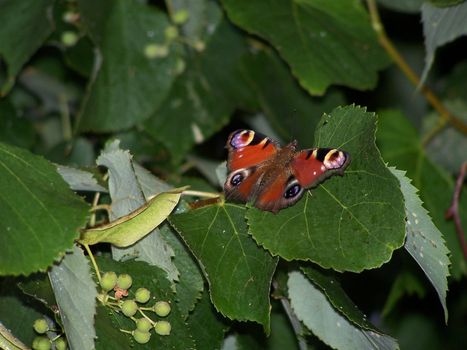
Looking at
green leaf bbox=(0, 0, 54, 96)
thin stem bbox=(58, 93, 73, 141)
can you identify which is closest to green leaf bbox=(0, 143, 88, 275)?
green leaf bbox=(0, 0, 54, 96)

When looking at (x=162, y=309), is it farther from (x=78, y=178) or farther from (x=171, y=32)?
(x=171, y=32)

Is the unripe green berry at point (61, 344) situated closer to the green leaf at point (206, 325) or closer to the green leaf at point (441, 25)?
the green leaf at point (206, 325)

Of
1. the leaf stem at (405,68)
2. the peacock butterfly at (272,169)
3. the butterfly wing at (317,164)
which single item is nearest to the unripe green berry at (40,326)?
the peacock butterfly at (272,169)

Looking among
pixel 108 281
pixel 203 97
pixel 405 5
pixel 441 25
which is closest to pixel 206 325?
pixel 108 281

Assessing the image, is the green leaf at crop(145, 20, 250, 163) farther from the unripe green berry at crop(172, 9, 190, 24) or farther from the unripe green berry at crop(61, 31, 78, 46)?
the unripe green berry at crop(61, 31, 78, 46)

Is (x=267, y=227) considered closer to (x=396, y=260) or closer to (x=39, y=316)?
(x=39, y=316)
